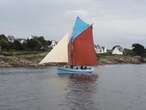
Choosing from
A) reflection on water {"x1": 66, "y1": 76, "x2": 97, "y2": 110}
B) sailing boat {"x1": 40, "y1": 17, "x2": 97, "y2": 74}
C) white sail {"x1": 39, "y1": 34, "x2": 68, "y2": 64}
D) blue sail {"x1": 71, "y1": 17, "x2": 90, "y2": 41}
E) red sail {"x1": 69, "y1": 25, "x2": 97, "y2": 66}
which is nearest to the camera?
reflection on water {"x1": 66, "y1": 76, "x2": 97, "y2": 110}

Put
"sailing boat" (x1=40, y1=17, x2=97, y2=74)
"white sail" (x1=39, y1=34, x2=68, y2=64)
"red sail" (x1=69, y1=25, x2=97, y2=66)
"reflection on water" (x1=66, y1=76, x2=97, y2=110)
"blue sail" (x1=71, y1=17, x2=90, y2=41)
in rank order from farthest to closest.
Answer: "blue sail" (x1=71, y1=17, x2=90, y2=41) < "red sail" (x1=69, y1=25, x2=97, y2=66) < "sailing boat" (x1=40, y1=17, x2=97, y2=74) < "white sail" (x1=39, y1=34, x2=68, y2=64) < "reflection on water" (x1=66, y1=76, x2=97, y2=110)

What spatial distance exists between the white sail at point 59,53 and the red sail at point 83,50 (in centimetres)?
111

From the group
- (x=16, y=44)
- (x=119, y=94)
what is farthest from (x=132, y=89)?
(x=16, y=44)

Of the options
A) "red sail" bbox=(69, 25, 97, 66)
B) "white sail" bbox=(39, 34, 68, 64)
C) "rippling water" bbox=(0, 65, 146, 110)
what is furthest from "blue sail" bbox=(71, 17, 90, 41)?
"rippling water" bbox=(0, 65, 146, 110)

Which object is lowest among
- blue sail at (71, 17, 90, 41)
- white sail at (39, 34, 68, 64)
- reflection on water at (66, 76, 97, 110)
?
reflection on water at (66, 76, 97, 110)

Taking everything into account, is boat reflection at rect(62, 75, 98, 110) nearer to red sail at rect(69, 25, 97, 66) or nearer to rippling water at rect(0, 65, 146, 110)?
rippling water at rect(0, 65, 146, 110)

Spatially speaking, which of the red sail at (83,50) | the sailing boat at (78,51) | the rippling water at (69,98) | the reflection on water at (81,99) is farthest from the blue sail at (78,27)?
the reflection on water at (81,99)

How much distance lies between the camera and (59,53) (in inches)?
3044

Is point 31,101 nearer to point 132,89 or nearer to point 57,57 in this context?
point 132,89

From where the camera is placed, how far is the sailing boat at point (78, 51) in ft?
253

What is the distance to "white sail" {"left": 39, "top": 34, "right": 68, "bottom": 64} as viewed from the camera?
7544 cm

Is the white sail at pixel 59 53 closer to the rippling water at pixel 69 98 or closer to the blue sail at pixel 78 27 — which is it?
the blue sail at pixel 78 27

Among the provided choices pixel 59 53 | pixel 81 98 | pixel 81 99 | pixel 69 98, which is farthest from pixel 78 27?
pixel 81 99

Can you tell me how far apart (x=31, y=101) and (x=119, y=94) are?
10901mm
